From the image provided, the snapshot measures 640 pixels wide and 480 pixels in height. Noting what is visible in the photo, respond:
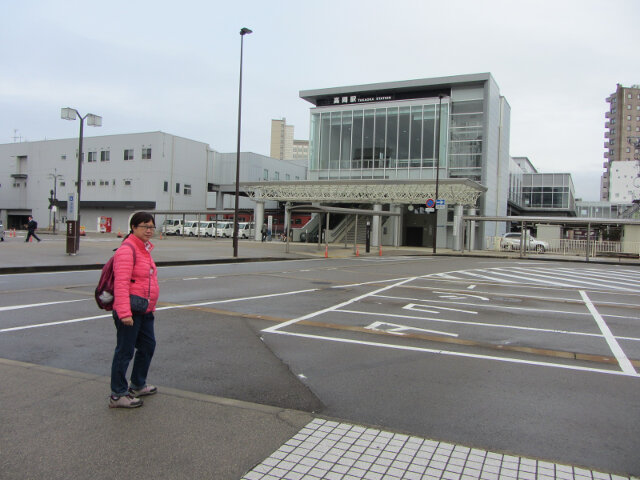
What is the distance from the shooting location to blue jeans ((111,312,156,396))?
4121 mm

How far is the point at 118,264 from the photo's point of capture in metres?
4.07

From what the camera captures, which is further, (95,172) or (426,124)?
(95,172)

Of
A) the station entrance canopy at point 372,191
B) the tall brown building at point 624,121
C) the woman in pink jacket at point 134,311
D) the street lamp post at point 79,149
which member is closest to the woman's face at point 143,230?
the woman in pink jacket at point 134,311

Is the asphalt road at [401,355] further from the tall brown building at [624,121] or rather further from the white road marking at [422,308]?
the tall brown building at [624,121]

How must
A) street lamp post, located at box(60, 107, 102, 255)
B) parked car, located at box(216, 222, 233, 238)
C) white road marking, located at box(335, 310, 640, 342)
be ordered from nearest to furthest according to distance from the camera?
white road marking, located at box(335, 310, 640, 342)
street lamp post, located at box(60, 107, 102, 255)
parked car, located at box(216, 222, 233, 238)

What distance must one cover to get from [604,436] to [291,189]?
41456 mm

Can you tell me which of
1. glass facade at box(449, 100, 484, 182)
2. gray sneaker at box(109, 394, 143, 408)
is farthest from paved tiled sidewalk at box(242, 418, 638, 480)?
glass facade at box(449, 100, 484, 182)

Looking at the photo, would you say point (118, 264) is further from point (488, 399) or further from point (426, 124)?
point (426, 124)

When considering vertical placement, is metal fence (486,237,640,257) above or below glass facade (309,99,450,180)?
below

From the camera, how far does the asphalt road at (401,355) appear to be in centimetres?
407

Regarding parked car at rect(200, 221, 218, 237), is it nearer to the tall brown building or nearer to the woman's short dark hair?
the woman's short dark hair

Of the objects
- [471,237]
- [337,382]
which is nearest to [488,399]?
[337,382]

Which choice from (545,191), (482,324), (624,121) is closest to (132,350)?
(482,324)

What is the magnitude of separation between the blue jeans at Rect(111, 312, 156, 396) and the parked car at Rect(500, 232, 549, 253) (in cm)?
3540
